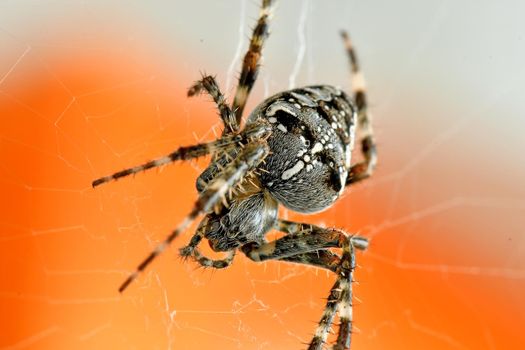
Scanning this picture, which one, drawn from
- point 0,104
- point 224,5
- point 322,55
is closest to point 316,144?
point 0,104

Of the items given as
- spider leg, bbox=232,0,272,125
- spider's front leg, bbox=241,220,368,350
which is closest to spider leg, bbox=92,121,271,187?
spider leg, bbox=232,0,272,125

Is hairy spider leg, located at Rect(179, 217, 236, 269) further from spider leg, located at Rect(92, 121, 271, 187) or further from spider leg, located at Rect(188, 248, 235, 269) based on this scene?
spider leg, located at Rect(92, 121, 271, 187)

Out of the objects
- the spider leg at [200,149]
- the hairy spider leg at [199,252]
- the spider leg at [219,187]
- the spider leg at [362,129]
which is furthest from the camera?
the spider leg at [362,129]

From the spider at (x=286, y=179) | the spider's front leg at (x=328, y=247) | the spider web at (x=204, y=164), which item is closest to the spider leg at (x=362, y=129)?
the spider at (x=286, y=179)

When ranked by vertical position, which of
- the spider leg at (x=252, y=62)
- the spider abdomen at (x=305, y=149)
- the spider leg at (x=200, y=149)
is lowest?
the spider leg at (x=200, y=149)

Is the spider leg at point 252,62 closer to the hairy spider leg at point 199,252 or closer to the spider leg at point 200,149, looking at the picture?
the spider leg at point 200,149

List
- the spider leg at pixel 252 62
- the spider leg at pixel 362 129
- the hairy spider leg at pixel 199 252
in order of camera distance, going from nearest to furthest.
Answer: the hairy spider leg at pixel 199 252
the spider leg at pixel 252 62
the spider leg at pixel 362 129
